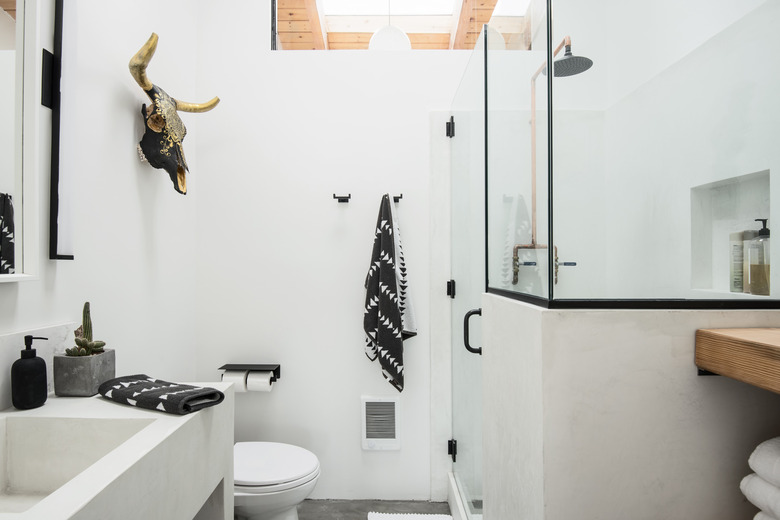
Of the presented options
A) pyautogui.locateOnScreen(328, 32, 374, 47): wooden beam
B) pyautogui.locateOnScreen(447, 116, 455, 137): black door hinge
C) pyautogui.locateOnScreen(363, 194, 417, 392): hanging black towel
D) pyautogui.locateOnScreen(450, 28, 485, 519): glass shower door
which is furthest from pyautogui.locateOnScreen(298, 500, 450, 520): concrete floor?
pyautogui.locateOnScreen(328, 32, 374, 47): wooden beam

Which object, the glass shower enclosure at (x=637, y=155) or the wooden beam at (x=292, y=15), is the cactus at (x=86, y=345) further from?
the wooden beam at (x=292, y=15)

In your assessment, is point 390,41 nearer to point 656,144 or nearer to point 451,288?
point 451,288

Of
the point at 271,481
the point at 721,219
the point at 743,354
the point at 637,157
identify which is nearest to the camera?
the point at 743,354

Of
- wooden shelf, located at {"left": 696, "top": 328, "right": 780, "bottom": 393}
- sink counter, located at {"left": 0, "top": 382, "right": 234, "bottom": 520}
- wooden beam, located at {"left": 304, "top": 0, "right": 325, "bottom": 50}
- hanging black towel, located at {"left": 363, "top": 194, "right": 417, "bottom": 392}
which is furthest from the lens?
wooden beam, located at {"left": 304, "top": 0, "right": 325, "bottom": 50}

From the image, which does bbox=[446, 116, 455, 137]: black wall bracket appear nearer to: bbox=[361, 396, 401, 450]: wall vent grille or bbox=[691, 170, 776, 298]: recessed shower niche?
bbox=[691, 170, 776, 298]: recessed shower niche

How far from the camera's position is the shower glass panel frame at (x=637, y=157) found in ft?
2.98

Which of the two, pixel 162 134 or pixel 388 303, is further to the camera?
pixel 388 303

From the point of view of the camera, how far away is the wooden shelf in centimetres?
64

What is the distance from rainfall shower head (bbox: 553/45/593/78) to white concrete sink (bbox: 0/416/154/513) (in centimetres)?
116

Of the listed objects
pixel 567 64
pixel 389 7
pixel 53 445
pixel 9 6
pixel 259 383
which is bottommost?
pixel 259 383

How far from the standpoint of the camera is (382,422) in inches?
83.2

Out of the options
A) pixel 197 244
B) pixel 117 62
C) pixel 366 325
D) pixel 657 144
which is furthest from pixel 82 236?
pixel 657 144

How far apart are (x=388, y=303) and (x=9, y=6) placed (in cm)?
152

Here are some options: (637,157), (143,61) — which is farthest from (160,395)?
(637,157)
